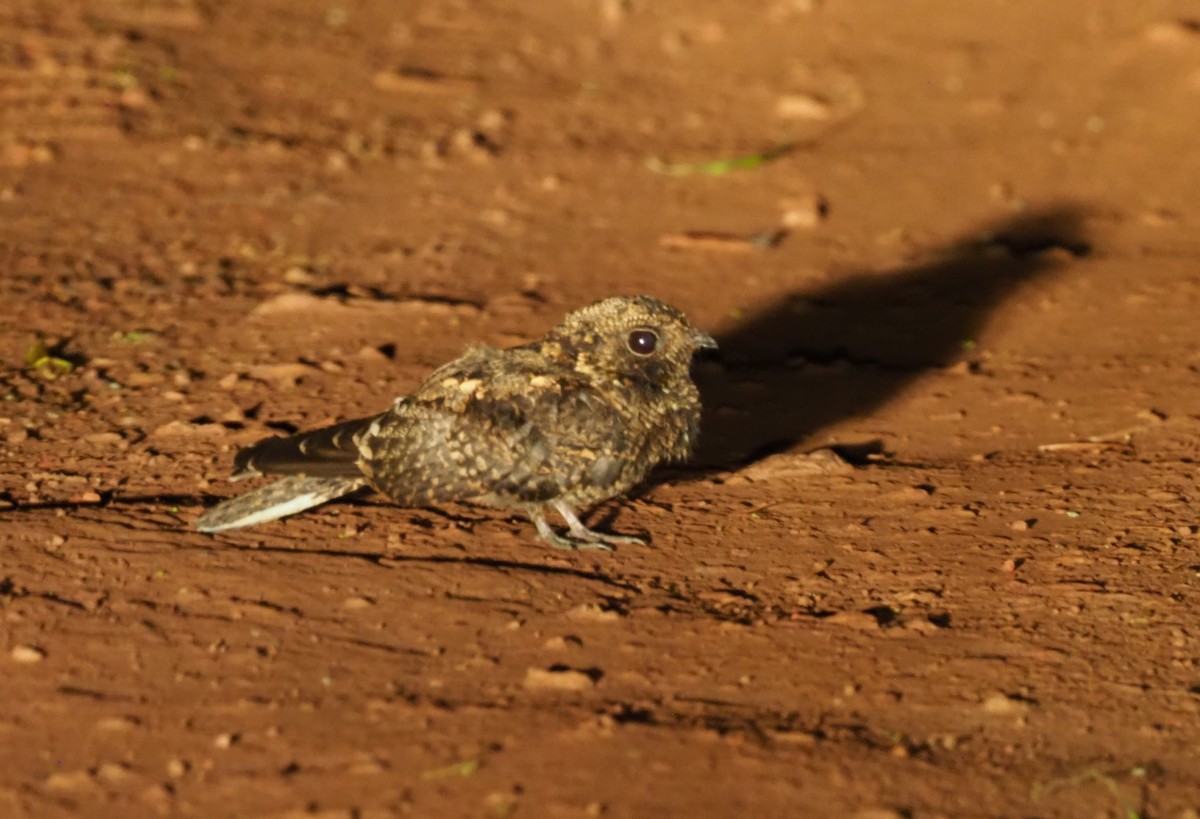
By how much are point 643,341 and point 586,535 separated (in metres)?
0.64

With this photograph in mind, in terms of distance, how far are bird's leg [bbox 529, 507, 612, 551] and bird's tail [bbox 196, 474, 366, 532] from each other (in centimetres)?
54

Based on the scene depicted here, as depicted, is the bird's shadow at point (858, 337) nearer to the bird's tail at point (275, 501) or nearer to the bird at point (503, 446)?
the bird at point (503, 446)

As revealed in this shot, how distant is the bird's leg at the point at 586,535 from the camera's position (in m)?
4.43

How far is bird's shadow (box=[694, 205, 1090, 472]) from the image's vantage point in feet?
17.7

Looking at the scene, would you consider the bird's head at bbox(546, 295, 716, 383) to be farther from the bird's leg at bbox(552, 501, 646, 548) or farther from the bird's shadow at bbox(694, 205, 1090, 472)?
the bird's shadow at bbox(694, 205, 1090, 472)

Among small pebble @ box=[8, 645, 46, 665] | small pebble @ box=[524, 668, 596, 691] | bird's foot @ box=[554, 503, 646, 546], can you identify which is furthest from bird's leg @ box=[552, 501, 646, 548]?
small pebble @ box=[8, 645, 46, 665]

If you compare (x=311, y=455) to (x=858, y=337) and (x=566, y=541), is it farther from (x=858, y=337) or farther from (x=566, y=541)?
(x=858, y=337)

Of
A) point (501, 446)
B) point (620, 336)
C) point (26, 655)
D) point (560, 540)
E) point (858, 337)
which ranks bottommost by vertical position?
point (26, 655)

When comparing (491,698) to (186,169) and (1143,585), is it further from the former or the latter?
(186,169)

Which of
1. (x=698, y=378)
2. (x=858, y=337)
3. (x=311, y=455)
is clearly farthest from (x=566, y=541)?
(x=858, y=337)

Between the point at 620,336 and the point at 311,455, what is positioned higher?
the point at 620,336

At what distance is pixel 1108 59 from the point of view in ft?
28.3

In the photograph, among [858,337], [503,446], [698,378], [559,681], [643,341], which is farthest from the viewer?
[858,337]

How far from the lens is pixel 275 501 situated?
174 inches
